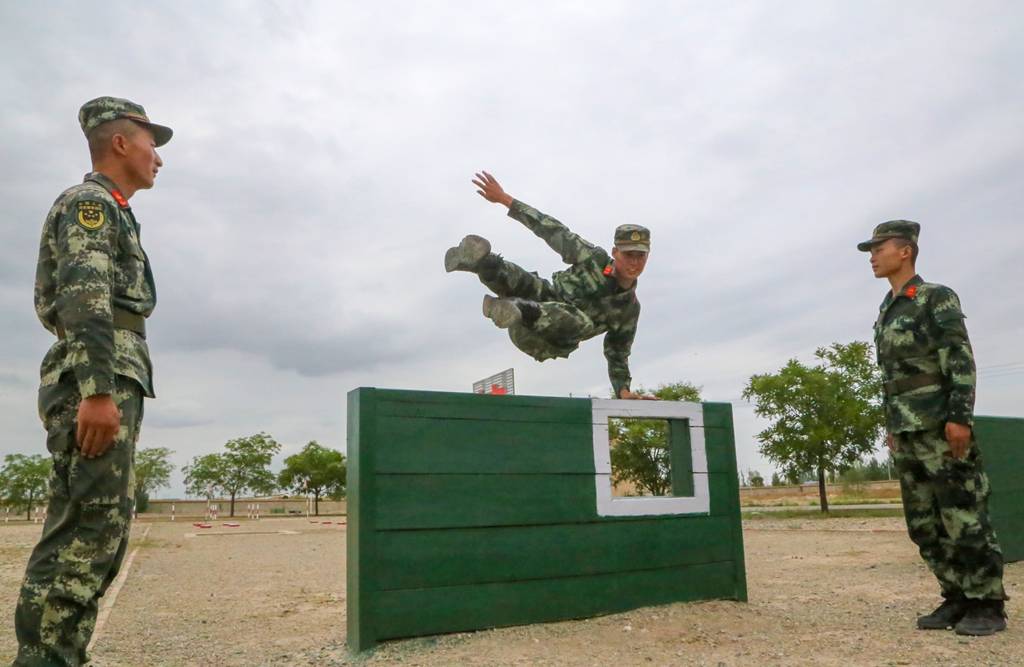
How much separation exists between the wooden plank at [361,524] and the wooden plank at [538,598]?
0.30 ft

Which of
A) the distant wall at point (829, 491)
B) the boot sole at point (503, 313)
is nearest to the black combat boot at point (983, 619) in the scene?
the boot sole at point (503, 313)

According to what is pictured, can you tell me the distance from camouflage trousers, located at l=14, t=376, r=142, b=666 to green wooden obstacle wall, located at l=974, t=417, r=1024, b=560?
7.11 metres

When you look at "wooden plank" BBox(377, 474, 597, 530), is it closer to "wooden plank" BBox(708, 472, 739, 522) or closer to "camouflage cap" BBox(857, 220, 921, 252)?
"wooden plank" BBox(708, 472, 739, 522)

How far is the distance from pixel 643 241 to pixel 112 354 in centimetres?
317

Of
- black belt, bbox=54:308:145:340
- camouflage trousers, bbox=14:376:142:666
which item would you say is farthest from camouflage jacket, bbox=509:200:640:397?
camouflage trousers, bbox=14:376:142:666

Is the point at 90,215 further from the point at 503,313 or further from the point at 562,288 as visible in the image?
the point at 562,288

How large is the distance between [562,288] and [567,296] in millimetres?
62

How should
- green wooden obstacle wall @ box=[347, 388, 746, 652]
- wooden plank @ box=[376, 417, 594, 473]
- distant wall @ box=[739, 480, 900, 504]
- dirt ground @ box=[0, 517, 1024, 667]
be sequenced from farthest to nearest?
distant wall @ box=[739, 480, 900, 504]
wooden plank @ box=[376, 417, 594, 473]
green wooden obstacle wall @ box=[347, 388, 746, 652]
dirt ground @ box=[0, 517, 1024, 667]

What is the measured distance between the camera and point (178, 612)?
17.8 ft

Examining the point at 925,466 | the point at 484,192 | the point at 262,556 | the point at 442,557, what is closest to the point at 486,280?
the point at 484,192

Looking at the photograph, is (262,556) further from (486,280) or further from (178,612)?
(486,280)

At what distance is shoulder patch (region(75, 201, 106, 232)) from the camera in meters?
2.53

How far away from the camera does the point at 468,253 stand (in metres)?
4.18

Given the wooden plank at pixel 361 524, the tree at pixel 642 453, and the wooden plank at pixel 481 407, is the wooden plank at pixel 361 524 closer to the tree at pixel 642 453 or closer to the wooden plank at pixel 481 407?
the wooden plank at pixel 481 407
